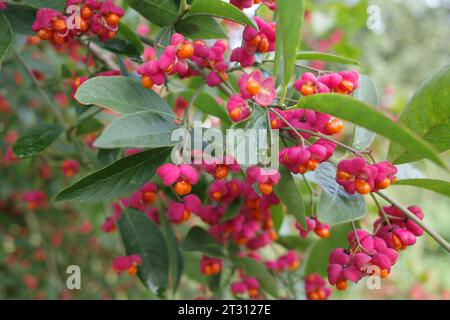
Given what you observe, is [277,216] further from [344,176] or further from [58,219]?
[58,219]

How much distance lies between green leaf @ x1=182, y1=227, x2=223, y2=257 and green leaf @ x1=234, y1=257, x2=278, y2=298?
0.25ft

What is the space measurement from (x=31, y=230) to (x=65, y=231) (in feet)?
→ 0.55

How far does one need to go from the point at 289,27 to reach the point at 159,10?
0.33m

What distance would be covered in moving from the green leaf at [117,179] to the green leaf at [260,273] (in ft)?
1.43

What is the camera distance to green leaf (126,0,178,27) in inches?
35.8

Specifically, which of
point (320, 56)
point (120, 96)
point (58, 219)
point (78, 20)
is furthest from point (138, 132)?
point (58, 219)

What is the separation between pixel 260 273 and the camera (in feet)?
3.95

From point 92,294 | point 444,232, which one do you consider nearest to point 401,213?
point 92,294

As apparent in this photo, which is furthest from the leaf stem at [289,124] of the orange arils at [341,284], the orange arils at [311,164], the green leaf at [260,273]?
the green leaf at [260,273]

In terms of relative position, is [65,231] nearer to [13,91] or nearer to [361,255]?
[13,91]

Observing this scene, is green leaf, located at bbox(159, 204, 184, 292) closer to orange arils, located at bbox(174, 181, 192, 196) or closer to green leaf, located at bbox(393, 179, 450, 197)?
orange arils, located at bbox(174, 181, 192, 196)

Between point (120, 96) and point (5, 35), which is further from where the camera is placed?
point (5, 35)

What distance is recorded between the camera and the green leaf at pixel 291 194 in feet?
2.74

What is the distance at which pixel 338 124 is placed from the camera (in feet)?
2.67
